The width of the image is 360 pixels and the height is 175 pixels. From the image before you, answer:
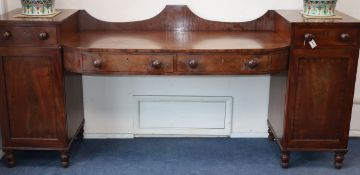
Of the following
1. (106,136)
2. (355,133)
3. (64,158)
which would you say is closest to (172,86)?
(106,136)

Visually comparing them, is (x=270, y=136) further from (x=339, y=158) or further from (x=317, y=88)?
(x=317, y=88)

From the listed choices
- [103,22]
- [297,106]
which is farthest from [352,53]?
[103,22]

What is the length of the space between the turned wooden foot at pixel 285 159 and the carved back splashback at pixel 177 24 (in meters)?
0.76

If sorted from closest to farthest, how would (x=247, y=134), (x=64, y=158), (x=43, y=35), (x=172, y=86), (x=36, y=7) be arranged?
(x=43, y=35) < (x=36, y=7) < (x=64, y=158) < (x=172, y=86) < (x=247, y=134)

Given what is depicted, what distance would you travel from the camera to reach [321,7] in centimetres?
254

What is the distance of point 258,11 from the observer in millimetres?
2873

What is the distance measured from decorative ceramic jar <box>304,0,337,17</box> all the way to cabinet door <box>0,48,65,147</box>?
4.56ft

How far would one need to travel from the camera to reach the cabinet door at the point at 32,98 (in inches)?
96.6

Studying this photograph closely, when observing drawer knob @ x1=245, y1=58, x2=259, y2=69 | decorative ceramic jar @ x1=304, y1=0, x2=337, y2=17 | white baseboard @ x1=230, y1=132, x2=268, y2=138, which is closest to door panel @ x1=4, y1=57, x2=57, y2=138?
drawer knob @ x1=245, y1=58, x2=259, y2=69

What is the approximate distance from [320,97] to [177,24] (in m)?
0.95

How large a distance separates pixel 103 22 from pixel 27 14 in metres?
0.48

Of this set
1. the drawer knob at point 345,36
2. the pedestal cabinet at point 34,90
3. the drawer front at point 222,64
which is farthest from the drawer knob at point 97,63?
the drawer knob at point 345,36

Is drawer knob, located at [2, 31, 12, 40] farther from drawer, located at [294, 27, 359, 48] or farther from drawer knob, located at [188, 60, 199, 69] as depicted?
drawer, located at [294, 27, 359, 48]

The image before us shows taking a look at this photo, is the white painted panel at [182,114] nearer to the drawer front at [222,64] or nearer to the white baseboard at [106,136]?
the white baseboard at [106,136]
